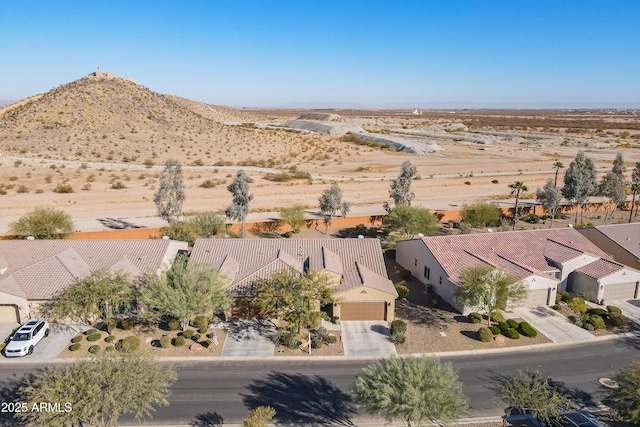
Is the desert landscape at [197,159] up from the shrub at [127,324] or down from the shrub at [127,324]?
up

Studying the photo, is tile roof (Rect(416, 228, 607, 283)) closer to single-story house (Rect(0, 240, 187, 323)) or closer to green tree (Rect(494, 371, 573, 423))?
green tree (Rect(494, 371, 573, 423))

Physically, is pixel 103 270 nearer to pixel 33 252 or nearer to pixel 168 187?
pixel 33 252

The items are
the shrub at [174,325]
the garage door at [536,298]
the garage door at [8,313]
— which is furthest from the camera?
the garage door at [536,298]

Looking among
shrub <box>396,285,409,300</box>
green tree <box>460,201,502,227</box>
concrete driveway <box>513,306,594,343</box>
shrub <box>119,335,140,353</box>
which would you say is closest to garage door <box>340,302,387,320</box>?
shrub <box>396,285,409,300</box>

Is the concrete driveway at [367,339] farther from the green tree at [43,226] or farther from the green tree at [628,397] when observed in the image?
the green tree at [43,226]

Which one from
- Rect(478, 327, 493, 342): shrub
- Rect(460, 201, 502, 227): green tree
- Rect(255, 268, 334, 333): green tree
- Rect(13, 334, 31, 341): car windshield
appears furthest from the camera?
Rect(460, 201, 502, 227): green tree

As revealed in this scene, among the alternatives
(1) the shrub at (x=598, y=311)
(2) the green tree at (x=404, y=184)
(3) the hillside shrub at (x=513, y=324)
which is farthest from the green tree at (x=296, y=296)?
(2) the green tree at (x=404, y=184)
